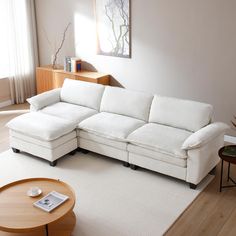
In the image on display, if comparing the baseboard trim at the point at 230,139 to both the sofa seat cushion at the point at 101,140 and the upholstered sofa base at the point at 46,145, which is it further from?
the upholstered sofa base at the point at 46,145

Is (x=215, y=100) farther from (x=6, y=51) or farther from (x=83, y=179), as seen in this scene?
(x=6, y=51)

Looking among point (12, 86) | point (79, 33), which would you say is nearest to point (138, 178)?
point (79, 33)

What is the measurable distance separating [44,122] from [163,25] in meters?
2.12

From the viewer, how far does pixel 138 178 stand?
159 inches

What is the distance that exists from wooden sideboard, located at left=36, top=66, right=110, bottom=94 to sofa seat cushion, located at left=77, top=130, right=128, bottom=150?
140 centimetres

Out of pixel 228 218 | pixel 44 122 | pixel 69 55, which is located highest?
pixel 69 55

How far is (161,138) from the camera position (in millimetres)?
3947

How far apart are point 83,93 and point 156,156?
1.58 meters

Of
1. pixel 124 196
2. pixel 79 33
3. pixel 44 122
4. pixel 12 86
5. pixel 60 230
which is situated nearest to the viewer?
pixel 60 230

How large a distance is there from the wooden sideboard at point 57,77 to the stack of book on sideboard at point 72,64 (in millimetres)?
95

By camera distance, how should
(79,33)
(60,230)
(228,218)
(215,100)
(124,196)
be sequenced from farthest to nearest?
(79,33) → (215,100) → (124,196) → (228,218) → (60,230)

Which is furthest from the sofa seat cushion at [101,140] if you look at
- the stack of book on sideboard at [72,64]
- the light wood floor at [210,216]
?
the stack of book on sideboard at [72,64]

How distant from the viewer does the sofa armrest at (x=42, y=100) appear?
16.4 feet

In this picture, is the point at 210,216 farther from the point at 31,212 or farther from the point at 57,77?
the point at 57,77
